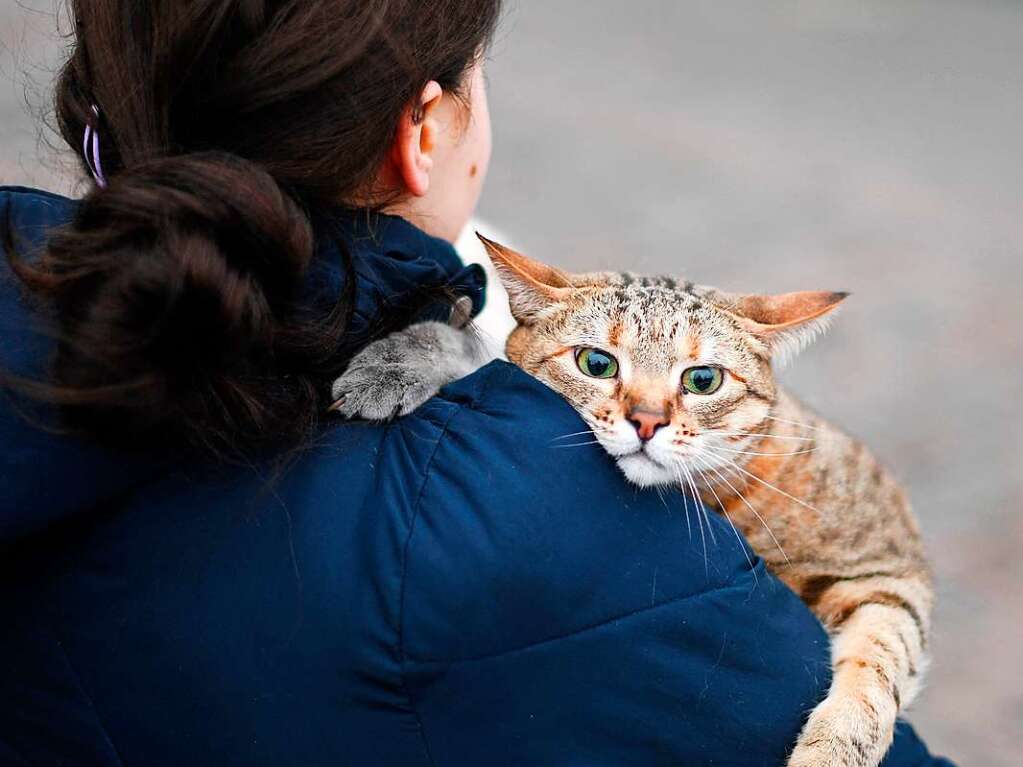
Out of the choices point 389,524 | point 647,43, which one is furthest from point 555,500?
point 647,43

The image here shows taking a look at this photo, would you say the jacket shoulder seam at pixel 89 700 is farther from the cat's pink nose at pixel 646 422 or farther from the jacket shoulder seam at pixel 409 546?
the cat's pink nose at pixel 646 422

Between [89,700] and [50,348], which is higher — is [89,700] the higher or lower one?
the lower one

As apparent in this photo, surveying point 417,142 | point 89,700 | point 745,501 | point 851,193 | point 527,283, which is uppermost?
point 851,193

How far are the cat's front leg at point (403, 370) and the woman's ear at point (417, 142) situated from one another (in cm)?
27

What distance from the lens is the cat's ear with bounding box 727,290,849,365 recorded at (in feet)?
6.98

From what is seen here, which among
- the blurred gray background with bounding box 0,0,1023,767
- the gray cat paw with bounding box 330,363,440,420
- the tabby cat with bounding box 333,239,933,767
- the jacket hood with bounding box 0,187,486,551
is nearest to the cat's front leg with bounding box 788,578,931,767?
the tabby cat with bounding box 333,239,933,767

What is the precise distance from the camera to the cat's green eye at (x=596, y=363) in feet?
6.82

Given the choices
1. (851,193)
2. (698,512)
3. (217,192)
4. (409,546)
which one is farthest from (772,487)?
(851,193)

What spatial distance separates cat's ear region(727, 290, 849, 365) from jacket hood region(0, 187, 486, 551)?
2.54 feet

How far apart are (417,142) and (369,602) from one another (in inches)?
28.0

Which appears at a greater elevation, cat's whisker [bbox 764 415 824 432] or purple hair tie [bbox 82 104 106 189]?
purple hair tie [bbox 82 104 106 189]

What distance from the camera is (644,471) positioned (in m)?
1.78

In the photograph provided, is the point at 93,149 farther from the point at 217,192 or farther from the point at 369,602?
the point at 369,602

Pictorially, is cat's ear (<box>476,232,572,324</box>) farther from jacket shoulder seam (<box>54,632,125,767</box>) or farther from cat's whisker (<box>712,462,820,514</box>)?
jacket shoulder seam (<box>54,632,125,767</box>)
